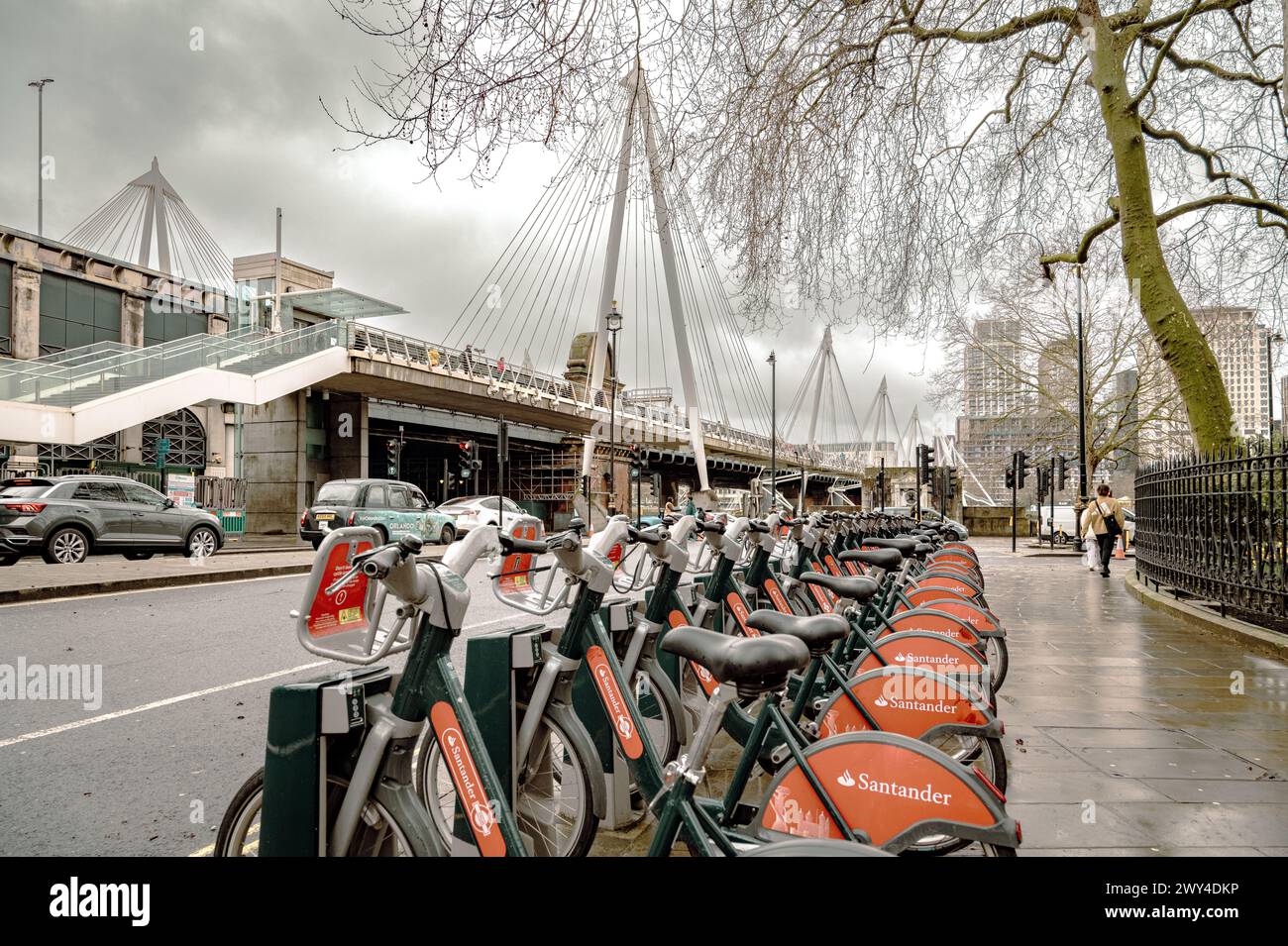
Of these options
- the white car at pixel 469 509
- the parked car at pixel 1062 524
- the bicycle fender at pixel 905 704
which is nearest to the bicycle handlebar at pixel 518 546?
the bicycle fender at pixel 905 704

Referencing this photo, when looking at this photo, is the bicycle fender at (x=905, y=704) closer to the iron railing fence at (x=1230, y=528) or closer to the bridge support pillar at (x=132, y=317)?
the iron railing fence at (x=1230, y=528)

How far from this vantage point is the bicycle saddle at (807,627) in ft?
6.64

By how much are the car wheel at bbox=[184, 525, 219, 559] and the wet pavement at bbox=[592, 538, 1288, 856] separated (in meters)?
14.4

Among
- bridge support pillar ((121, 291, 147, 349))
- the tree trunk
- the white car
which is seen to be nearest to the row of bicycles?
the tree trunk

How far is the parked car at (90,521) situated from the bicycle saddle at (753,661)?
1491 cm

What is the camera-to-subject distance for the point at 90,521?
13680 millimetres

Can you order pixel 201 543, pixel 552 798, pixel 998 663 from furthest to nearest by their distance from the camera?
pixel 201 543 → pixel 998 663 → pixel 552 798

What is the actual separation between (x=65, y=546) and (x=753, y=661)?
50.0ft

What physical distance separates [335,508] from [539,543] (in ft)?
55.1

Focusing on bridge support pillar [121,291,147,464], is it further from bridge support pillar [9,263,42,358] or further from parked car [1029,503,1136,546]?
parked car [1029,503,1136,546]

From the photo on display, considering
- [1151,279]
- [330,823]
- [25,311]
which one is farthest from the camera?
[25,311]

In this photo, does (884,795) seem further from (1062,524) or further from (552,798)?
(1062,524)

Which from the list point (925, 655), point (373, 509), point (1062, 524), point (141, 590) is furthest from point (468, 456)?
point (925, 655)
